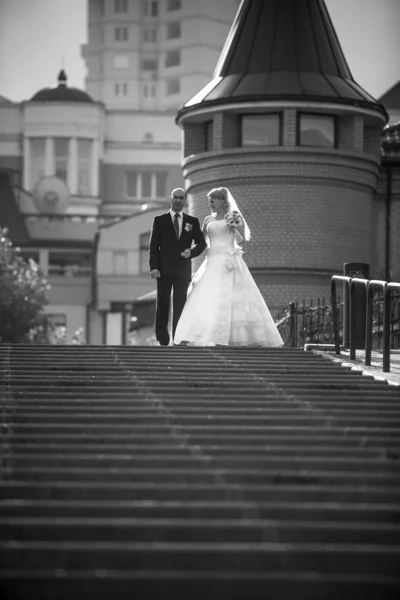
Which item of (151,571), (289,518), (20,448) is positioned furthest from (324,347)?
(151,571)

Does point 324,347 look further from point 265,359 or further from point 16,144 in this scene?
point 16,144

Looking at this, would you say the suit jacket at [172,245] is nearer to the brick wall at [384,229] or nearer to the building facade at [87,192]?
the brick wall at [384,229]

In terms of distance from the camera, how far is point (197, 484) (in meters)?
10.6

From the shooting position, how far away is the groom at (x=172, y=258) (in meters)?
20.5

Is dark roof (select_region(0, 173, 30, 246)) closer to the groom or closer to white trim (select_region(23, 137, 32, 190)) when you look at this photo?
white trim (select_region(23, 137, 32, 190))

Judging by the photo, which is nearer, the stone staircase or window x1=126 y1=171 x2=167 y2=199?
the stone staircase

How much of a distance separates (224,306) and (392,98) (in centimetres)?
5147

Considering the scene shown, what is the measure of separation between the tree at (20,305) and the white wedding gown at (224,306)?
129 feet

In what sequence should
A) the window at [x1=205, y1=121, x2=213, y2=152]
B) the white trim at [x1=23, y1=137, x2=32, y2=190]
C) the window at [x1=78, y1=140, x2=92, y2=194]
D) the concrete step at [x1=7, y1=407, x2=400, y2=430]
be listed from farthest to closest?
the window at [x1=78, y1=140, x2=92, y2=194] → the white trim at [x1=23, y1=137, x2=32, y2=190] → the window at [x1=205, y1=121, x2=213, y2=152] → the concrete step at [x1=7, y1=407, x2=400, y2=430]

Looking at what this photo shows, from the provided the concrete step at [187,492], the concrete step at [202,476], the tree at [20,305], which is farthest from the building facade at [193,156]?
the concrete step at [187,492]

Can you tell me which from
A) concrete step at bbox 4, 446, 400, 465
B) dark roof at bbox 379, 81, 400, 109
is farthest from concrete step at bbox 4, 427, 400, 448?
dark roof at bbox 379, 81, 400, 109

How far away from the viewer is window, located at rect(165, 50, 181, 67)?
16400 centimetres

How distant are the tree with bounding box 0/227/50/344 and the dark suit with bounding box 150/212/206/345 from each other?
128 feet

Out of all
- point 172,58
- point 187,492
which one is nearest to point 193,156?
point 187,492
